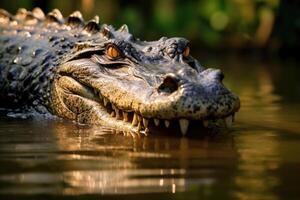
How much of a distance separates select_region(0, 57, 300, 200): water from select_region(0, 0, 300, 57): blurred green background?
42.4ft

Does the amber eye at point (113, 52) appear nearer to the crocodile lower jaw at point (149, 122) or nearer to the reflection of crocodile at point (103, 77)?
the reflection of crocodile at point (103, 77)

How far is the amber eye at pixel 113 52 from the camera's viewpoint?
18.5 ft

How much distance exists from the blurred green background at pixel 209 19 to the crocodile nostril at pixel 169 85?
13.9 m

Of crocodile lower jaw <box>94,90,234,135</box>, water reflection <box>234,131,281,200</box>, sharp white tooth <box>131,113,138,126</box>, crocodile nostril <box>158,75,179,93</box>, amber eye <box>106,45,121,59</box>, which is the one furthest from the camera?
amber eye <box>106,45,121,59</box>

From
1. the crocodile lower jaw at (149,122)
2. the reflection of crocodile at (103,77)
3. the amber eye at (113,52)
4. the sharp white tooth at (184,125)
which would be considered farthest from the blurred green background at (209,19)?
the sharp white tooth at (184,125)

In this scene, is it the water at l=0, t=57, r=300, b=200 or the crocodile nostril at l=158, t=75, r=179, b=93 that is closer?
the water at l=0, t=57, r=300, b=200

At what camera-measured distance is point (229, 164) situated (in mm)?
3707

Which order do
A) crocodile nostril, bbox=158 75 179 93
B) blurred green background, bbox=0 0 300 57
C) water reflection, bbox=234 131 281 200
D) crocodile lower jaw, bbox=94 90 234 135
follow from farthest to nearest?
blurred green background, bbox=0 0 300 57 < crocodile lower jaw, bbox=94 90 234 135 < crocodile nostril, bbox=158 75 179 93 < water reflection, bbox=234 131 281 200

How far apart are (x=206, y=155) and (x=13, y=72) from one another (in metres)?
3.30

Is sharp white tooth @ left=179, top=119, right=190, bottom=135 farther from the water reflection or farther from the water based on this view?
the water reflection

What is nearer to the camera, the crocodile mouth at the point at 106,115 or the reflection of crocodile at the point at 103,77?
the reflection of crocodile at the point at 103,77

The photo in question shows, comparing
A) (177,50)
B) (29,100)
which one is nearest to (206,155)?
(177,50)

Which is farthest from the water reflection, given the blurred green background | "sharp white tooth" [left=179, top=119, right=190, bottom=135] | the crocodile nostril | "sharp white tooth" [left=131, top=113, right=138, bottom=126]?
the blurred green background

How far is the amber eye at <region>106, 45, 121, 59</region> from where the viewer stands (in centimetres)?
563
